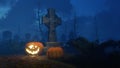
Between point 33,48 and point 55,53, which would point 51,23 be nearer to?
point 33,48

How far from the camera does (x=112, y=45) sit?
1847 centimetres

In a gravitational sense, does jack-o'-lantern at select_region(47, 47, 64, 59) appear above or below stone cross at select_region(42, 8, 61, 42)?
below

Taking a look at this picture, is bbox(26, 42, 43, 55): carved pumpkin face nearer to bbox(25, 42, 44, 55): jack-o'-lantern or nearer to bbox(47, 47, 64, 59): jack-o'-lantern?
bbox(25, 42, 44, 55): jack-o'-lantern

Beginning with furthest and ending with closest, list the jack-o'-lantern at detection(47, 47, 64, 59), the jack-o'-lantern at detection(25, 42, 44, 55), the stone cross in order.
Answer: the stone cross, the jack-o'-lantern at detection(25, 42, 44, 55), the jack-o'-lantern at detection(47, 47, 64, 59)

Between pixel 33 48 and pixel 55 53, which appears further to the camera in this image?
pixel 33 48

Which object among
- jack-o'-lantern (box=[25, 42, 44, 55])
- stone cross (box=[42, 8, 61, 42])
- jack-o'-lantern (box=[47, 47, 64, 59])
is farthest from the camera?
stone cross (box=[42, 8, 61, 42])

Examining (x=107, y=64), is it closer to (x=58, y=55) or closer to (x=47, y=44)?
(x=58, y=55)

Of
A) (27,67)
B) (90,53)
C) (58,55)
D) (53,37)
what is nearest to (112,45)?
(90,53)

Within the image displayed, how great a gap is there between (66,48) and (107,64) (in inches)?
494

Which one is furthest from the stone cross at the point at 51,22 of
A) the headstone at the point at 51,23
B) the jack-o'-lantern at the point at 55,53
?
the jack-o'-lantern at the point at 55,53

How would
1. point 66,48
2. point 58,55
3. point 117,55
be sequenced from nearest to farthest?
point 117,55, point 58,55, point 66,48

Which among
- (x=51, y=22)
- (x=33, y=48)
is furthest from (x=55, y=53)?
(x=51, y=22)

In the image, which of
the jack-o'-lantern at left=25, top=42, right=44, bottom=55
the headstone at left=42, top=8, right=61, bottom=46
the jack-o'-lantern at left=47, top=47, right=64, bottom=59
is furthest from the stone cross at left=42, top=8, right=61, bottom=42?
the jack-o'-lantern at left=47, top=47, right=64, bottom=59

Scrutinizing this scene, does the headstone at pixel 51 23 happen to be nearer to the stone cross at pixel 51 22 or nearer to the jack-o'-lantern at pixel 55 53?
the stone cross at pixel 51 22
